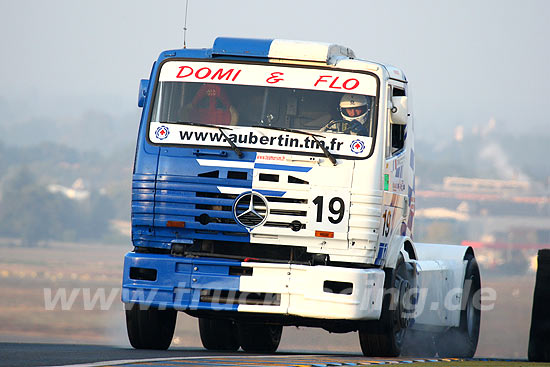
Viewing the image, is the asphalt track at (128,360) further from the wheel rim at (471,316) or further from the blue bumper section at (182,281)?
the wheel rim at (471,316)

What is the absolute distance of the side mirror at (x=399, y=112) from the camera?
39.8 feet

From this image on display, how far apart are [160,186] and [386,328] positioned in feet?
9.73

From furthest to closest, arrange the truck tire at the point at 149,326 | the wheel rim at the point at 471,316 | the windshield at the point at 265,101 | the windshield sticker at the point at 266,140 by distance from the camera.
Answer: the wheel rim at the point at 471,316, the truck tire at the point at 149,326, the windshield at the point at 265,101, the windshield sticker at the point at 266,140

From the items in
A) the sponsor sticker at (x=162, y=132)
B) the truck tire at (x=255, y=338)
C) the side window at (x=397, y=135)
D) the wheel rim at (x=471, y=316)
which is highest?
the side window at (x=397, y=135)

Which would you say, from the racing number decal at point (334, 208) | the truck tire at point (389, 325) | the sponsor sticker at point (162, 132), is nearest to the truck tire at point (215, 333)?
the truck tire at point (389, 325)

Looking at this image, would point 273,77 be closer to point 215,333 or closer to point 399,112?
point 399,112

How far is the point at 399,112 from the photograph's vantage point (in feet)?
39.8

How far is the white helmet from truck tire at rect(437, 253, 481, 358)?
477cm

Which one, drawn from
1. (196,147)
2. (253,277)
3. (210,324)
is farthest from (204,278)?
(210,324)

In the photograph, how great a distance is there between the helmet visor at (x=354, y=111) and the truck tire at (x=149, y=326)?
288 cm

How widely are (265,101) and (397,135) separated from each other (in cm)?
158

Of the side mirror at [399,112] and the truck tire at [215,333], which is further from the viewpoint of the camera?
the truck tire at [215,333]

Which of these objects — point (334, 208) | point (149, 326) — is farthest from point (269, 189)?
point (149, 326)

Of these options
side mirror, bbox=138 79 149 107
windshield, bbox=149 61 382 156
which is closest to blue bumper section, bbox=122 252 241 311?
windshield, bbox=149 61 382 156
